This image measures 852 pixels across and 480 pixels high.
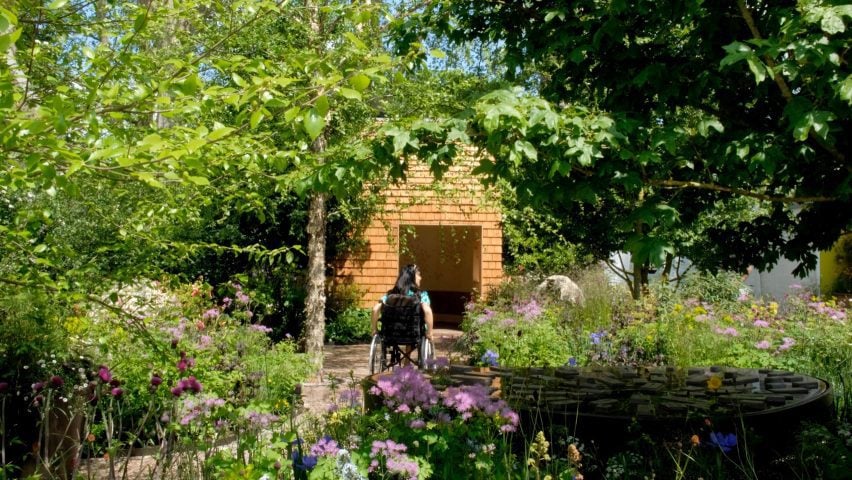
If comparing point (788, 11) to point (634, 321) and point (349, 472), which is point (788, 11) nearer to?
point (349, 472)

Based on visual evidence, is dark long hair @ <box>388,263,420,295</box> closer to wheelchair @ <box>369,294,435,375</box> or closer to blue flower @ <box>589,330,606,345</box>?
wheelchair @ <box>369,294,435,375</box>

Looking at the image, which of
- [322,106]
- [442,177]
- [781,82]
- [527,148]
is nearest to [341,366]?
[442,177]

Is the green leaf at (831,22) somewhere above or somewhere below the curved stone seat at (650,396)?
above

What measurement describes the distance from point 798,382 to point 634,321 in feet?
12.4

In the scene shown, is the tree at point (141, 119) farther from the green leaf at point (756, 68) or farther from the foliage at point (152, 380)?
the green leaf at point (756, 68)

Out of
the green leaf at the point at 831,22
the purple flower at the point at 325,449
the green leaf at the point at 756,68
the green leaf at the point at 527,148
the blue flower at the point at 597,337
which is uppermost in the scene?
the green leaf at the point at 831,22

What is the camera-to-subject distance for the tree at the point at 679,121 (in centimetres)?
270

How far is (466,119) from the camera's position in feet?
9.80

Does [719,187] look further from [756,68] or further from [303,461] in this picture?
[303,461]

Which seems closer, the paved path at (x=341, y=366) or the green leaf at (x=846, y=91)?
the green leaf at (x=846, y=91)

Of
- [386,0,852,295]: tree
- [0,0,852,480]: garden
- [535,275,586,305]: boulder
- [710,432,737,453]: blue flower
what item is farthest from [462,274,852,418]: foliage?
[710,432,737,453]: blue flower

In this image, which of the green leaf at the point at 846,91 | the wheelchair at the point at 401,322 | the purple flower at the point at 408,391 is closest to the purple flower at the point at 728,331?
the wheelchair at the point at 401,322

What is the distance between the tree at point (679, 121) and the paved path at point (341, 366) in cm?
342

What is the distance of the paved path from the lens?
721 cm
